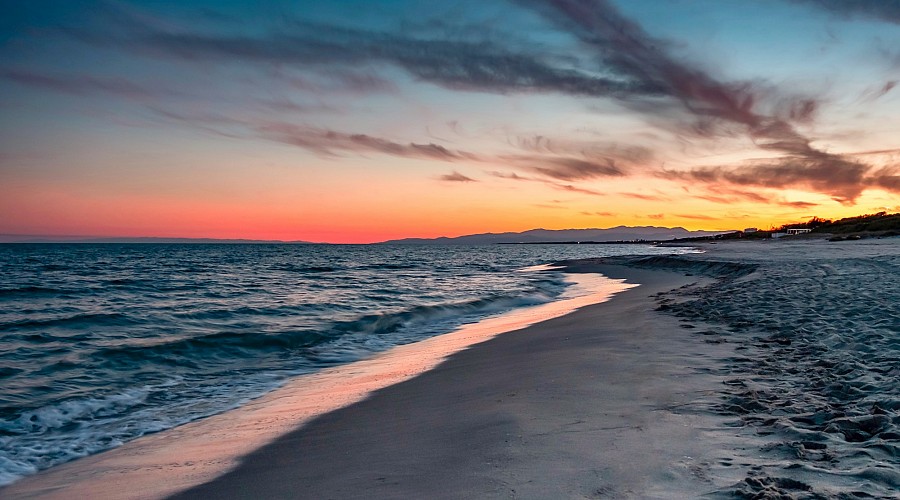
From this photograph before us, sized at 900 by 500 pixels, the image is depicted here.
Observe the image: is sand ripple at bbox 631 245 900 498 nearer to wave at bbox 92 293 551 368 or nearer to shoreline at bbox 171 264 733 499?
shoreline at bbox 171 264 733 499

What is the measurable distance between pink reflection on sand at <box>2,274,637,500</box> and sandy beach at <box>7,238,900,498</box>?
0.33ft

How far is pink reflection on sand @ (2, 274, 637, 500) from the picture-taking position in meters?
5.05

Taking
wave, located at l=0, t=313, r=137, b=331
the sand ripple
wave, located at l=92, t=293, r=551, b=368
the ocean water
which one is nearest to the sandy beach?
the sand ripple

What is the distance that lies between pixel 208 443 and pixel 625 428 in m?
4.69

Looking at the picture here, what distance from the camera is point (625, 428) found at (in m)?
4.87

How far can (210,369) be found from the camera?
35.8 ft

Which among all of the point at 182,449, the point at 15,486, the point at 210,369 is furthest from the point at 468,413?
the point at 210,369

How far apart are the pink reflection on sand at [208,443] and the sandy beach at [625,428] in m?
0.10

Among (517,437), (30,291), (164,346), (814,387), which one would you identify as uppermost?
(814,387)

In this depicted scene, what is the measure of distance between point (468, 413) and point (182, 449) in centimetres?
330

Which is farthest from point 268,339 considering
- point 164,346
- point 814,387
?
point 814,387

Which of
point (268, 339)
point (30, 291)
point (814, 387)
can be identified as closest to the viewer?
point (814, 387)

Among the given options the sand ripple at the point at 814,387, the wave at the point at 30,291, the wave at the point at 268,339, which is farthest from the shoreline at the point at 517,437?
the wave at the point at 30,291

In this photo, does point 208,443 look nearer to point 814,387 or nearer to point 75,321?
point 814,387
